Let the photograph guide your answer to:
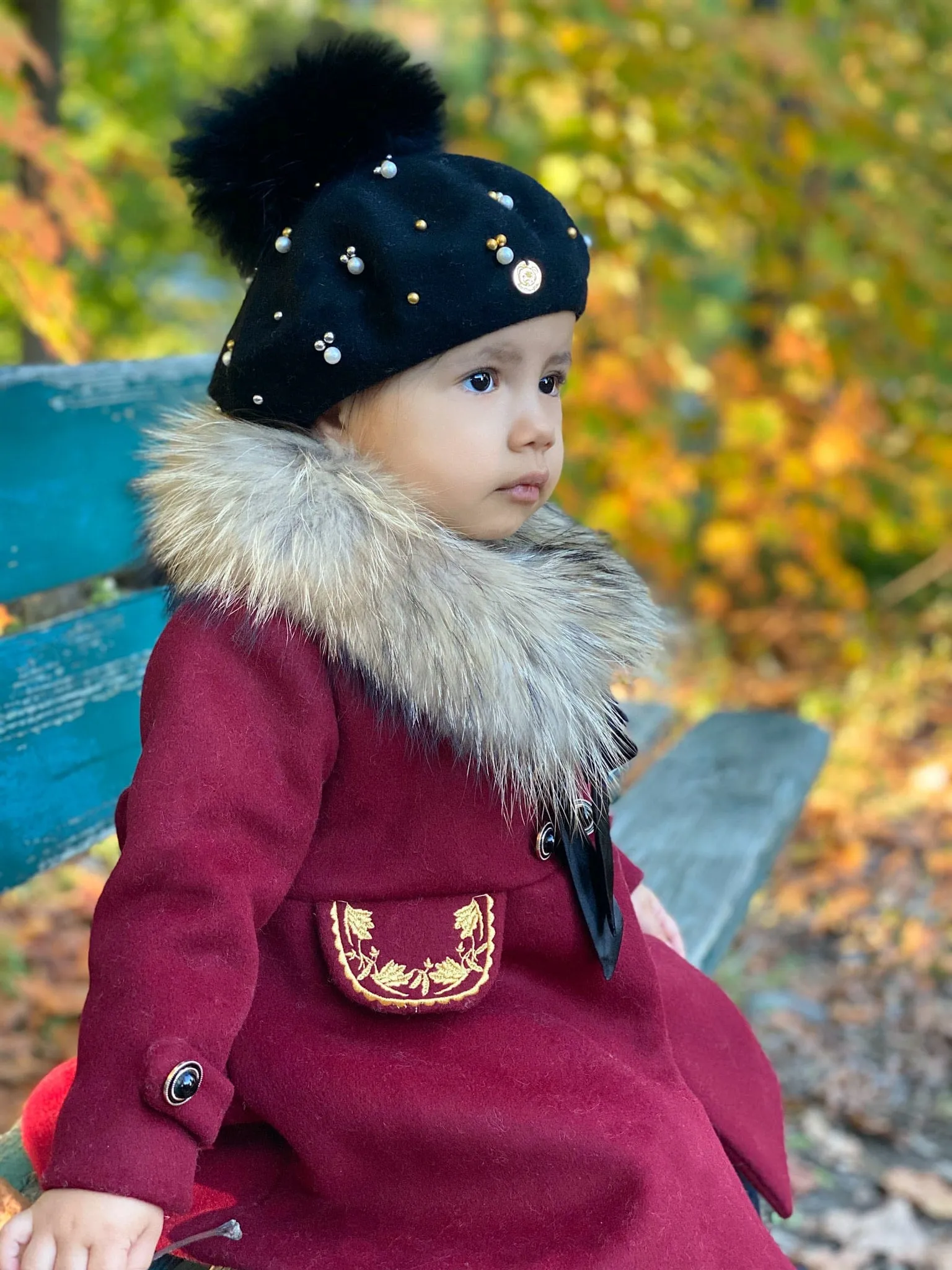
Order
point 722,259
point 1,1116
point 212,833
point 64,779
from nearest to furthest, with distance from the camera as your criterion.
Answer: point 212,833 < point 64,779 < point 1,1116 < point 722,259

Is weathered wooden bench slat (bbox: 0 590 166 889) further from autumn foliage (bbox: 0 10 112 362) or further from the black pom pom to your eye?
the black pom pom

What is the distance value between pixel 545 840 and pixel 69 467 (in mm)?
1007

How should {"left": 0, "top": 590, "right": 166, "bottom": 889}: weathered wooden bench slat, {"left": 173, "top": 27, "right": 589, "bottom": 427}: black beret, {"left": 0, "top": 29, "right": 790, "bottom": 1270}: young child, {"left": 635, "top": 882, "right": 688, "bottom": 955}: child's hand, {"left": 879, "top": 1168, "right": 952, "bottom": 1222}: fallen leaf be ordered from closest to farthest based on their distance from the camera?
{"left": 0, "top": 29, "right": 790, "bottom": 1270}: young child < {"left": 173, "top": 27, "right": 589, "bottom": 427}: black beret < {"left": 0, "top": 590, "right": 166, "bottom": 889}: weathered wooden bench slat < {"left": 635, "top": 882, "right": 688, "bottom": 955}: child's hand < {"left": 879, "top": 1168, "right": 952, "bottom": 1222}: fallen leaf

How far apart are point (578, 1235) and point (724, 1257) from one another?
0.50ft

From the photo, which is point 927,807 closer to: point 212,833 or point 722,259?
point 722,259

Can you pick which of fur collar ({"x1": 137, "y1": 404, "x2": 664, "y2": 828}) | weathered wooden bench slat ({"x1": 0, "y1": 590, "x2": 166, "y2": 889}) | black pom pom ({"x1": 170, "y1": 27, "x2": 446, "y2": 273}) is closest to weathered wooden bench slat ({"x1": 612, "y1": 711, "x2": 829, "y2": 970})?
fur collar ({"x1": 137, "y1": 404, "x2": 664, "y2": 828})

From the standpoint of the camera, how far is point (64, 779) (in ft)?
6.45

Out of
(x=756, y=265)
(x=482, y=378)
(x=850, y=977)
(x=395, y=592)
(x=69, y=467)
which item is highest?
(x=756, y=265)

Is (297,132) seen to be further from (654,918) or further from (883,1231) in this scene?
(883,1231)

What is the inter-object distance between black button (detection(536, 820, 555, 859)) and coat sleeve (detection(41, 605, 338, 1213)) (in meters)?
0.27

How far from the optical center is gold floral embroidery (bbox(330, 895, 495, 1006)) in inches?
53.5

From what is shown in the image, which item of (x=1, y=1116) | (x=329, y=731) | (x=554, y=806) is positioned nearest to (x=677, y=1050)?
(x=554, y=806)

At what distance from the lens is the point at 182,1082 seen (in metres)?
1.18

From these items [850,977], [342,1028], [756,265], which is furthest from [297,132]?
[756,265]
